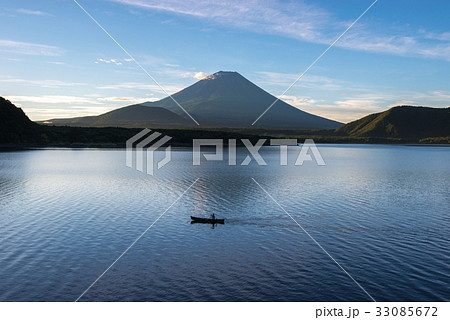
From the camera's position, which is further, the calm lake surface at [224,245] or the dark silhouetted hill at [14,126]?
the dark silhouetted hill at [14,126]

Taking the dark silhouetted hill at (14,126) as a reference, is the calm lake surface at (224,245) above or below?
below

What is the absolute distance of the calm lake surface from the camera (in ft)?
49.2

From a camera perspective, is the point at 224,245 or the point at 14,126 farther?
the point at 14,126

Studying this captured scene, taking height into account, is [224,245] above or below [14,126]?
below

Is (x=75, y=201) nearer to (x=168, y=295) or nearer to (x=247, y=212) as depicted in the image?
(x=247, y=212)

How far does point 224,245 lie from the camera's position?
21344 millimetres

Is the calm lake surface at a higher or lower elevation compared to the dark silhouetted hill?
lower

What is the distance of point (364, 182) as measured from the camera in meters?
51.5

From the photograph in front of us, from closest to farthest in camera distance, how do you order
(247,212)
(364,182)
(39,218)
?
(39,218) → (247,212) → (364,182)

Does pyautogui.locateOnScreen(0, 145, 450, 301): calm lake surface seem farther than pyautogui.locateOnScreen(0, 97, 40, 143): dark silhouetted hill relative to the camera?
No

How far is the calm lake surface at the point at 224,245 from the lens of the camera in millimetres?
15000
